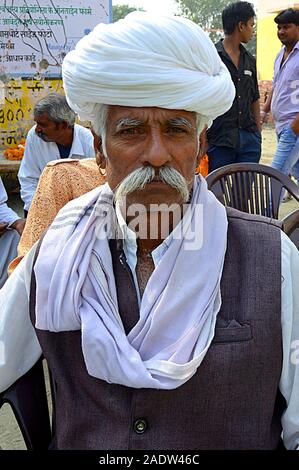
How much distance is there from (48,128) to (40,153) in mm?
253

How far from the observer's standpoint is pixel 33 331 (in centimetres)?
165

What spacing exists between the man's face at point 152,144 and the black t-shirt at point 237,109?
3611mm

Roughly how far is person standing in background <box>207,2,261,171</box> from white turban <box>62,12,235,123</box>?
3.60m

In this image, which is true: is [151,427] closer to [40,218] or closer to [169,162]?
[169,162]

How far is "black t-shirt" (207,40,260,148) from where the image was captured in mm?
5062

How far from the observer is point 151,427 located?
1456mm

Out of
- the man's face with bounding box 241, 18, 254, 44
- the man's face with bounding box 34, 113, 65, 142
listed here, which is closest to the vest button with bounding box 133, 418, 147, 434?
the man's face with bounding box 34, 113, 65, 142

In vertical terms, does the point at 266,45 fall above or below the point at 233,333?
below

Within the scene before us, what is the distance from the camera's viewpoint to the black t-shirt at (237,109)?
16.6 ft

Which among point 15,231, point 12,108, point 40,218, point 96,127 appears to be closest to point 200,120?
point 96,127

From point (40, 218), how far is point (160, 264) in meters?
1.24

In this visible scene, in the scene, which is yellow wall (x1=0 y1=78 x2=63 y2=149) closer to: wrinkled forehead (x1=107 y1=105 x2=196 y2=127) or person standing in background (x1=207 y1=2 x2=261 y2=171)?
person standing in background (x1=207 y1=2 x2=261 y2=171)

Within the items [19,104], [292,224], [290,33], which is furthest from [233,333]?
[19,104]

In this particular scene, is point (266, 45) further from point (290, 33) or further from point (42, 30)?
point (290, 33)
